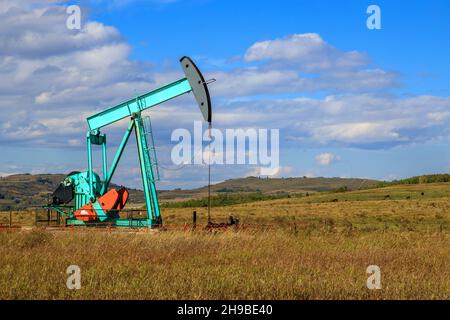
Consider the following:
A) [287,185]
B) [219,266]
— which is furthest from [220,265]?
[287,185]

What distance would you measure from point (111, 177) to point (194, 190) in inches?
4487

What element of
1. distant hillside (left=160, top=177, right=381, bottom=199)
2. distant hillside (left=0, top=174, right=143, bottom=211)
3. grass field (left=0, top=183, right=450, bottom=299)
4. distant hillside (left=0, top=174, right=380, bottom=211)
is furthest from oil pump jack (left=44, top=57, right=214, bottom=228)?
distant hillside (left=160, top=177, right=381, bottom=199)

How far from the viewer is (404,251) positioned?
43.4ft

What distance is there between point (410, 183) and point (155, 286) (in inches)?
2689

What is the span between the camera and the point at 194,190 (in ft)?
442

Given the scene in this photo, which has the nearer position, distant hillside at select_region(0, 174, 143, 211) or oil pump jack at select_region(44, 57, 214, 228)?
oil pump jack at select_region(44, 57, 214, 228)

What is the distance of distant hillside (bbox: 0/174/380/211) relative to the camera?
88.7 meters

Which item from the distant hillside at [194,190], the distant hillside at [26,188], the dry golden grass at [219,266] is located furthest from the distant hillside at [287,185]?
the dry golden grass at [219,266]

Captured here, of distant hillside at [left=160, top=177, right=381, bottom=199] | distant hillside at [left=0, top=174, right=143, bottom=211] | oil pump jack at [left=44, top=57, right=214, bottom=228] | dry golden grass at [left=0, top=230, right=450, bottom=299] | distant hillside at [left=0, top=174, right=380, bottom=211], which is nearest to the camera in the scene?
dry golden grass at [left=0, top=230, right=450, bottom=299]

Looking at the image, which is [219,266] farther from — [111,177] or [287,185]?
[287,185]

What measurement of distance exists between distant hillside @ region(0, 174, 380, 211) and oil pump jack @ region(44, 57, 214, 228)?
43.5 m

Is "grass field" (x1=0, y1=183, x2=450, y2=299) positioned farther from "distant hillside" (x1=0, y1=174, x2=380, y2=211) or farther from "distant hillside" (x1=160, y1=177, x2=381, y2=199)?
"distant hillside" (x1=160, y1=177, x2=381, y2=199)
